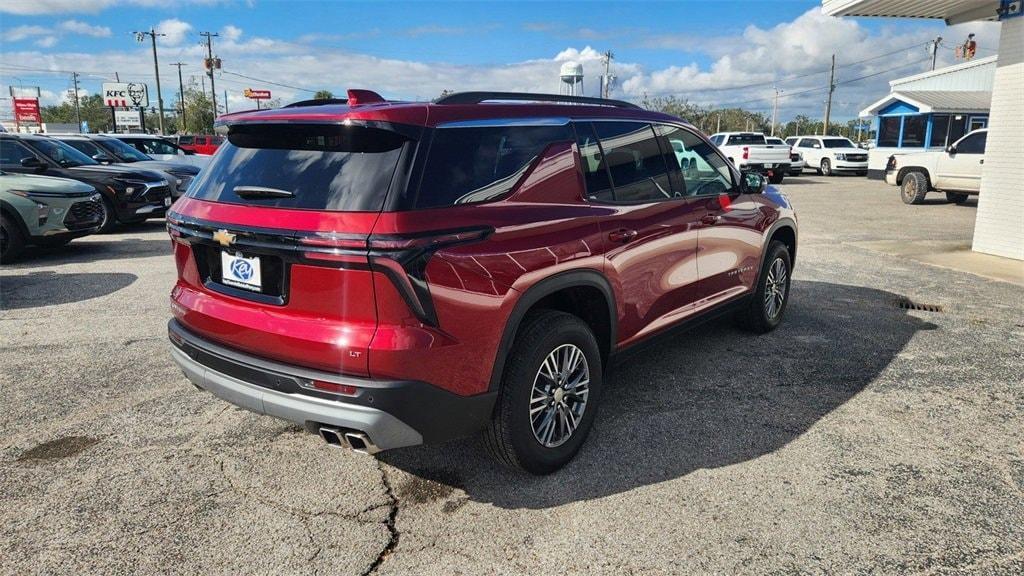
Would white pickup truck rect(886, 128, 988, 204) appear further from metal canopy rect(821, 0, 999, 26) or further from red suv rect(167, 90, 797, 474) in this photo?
red suv rect(167, 90, 797, 474)

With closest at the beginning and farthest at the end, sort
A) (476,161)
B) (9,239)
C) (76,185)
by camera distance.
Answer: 1. (476,161)
2. (9,239)
3. (76,185)

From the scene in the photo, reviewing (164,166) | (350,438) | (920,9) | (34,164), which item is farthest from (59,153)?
(920,9)

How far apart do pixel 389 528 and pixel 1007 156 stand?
33.5ft

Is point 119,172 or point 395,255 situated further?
point 119,172

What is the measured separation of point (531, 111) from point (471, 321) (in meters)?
1.14

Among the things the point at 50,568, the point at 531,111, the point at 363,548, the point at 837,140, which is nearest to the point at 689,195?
the point at 531,111

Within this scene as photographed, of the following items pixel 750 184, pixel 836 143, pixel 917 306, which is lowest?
pixel 917 306

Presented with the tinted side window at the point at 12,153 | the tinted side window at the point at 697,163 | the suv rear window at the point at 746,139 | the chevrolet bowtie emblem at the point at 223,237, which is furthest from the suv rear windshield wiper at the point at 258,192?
the suv rear window at the point at 746,139

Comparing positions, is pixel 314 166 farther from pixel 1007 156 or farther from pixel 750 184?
pixel 1007 156

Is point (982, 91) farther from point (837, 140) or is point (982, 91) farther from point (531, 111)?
point (531, 111)

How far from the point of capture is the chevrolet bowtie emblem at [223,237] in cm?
287

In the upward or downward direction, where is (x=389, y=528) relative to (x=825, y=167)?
downward

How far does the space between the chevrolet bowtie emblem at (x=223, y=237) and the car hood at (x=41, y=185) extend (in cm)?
751

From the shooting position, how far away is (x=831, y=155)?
31219mm
